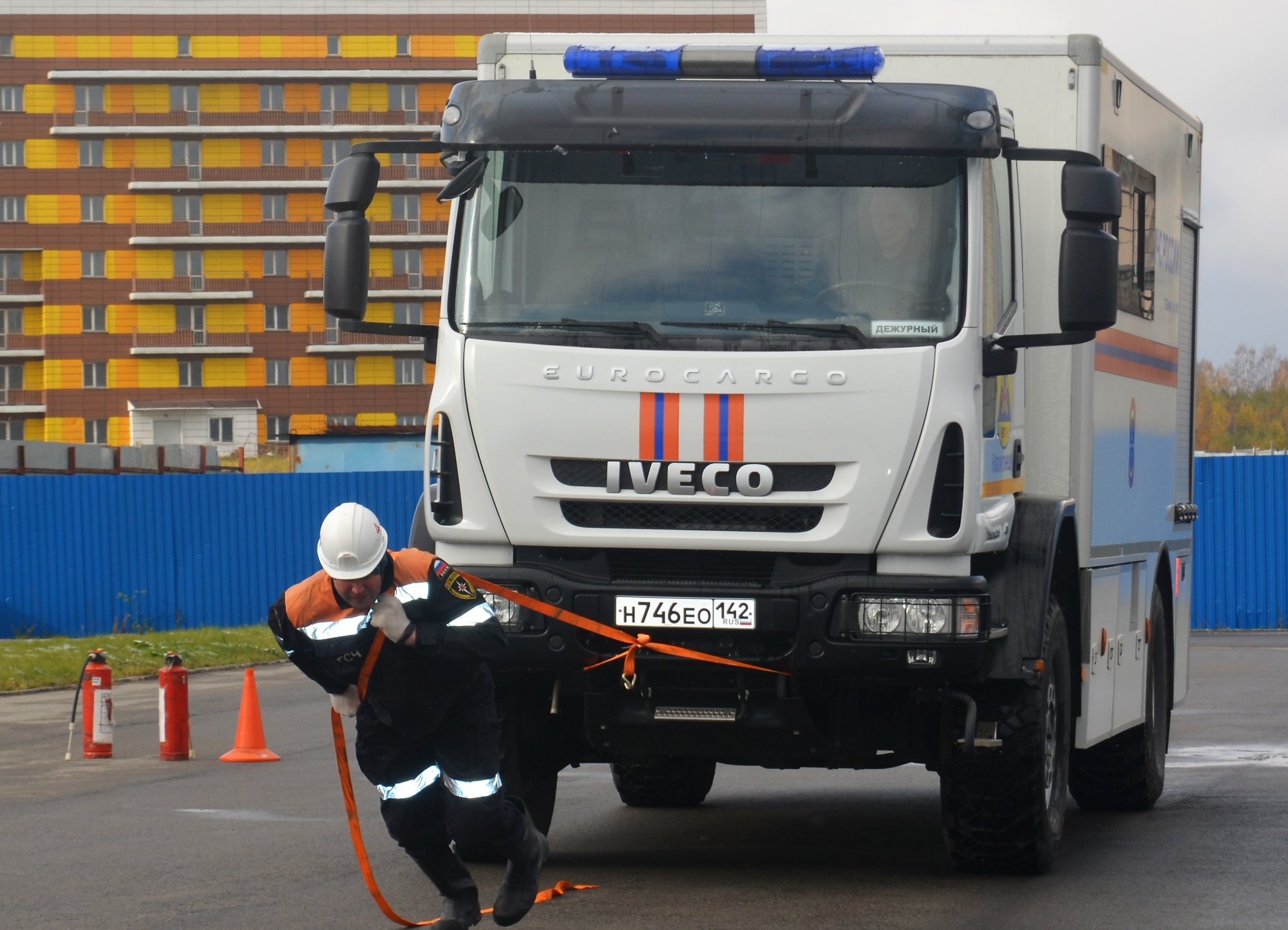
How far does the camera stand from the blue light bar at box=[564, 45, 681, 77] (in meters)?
7.96

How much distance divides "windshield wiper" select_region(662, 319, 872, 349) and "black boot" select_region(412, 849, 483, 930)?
90.4 inches

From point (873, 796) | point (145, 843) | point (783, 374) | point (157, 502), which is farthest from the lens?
point (157, 502)

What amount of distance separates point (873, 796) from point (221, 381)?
3253 inches

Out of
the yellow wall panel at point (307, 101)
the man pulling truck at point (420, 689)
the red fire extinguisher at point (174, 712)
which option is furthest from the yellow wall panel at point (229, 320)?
the man pulling truck at point (420, 689)

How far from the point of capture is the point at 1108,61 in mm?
9109

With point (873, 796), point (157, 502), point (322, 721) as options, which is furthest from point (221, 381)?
point (873, 796)

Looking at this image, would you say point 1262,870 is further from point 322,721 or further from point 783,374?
point 322,721

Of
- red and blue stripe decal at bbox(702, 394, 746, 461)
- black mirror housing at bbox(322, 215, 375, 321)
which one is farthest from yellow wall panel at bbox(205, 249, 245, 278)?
red and blue stripe decal at bbox(702, 394, 746, 461)

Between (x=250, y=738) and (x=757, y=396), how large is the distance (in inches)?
301

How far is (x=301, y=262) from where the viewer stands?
90.8 meters

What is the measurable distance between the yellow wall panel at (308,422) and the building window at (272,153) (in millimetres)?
11955

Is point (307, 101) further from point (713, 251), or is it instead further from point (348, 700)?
point (348, 700)

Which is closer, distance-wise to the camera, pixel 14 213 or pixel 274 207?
pixel 274 207

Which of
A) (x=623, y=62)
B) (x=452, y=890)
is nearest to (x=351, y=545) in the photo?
(x=452, y=890)
